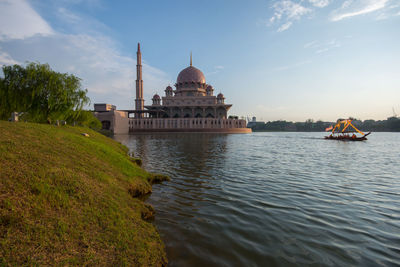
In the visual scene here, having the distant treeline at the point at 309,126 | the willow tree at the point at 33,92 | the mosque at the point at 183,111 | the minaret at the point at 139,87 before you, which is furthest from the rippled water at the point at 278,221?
the distant treeline at the point at 309,126

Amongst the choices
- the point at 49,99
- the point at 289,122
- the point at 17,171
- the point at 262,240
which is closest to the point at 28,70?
the point at 49,99

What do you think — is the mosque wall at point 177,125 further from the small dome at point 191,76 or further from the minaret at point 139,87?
the small dome at point 191,76

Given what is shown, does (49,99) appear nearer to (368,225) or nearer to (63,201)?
(63,201)

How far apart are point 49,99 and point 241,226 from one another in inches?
889

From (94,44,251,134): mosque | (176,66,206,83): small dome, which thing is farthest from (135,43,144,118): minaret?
(176,66,206,83): small dome

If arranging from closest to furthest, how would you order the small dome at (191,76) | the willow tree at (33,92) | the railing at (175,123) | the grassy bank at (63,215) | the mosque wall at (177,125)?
the grassy bank at (63,215) < the willow tree at (33,92) < the mosque wall at (177,125) < the railing at (175,123) < the small dome at (191,76)

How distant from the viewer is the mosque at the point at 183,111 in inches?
2800

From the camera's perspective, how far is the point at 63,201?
4.00 metres

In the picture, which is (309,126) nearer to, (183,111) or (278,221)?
(183,111)

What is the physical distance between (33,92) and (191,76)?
73.8 m

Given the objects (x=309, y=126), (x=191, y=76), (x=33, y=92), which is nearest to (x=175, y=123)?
(x=191, y=76)

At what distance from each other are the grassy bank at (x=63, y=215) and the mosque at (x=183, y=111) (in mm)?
60698

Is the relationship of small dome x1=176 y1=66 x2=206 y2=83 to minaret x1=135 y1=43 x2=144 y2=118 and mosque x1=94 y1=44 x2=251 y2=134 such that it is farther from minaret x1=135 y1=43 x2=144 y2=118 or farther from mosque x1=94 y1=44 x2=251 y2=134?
minaret x1=135 y1=43 x2=144 y2=118

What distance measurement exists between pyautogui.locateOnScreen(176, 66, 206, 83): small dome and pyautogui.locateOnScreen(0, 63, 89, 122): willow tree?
232ft
